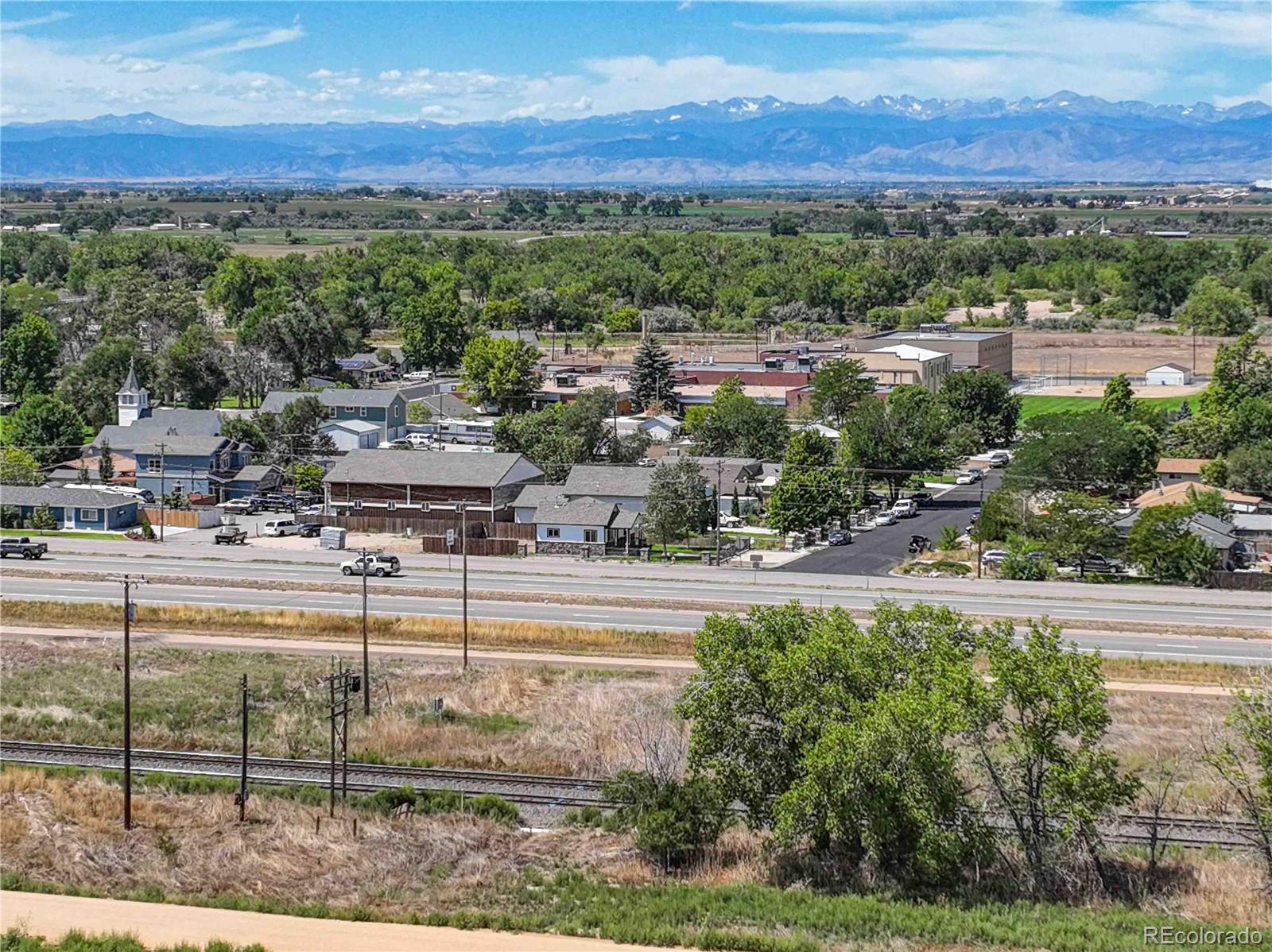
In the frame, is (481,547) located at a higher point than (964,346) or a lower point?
lower

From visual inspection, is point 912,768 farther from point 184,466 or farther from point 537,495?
point 184,466

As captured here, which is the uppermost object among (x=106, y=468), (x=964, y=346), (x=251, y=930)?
(x=964, y=346)

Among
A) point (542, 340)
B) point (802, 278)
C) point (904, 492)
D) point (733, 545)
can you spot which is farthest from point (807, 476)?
point (802, 278)

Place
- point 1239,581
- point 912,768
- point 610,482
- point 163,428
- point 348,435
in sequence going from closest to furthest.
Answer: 1. point 912,768
2. point 1239,581
3. point 610,482
4. point 163,428
5. point 348,435

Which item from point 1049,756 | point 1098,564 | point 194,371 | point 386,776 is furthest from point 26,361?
point 1049,756

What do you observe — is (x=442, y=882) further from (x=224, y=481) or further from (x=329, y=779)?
(x=224, y=481)

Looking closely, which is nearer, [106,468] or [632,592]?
[632,592]

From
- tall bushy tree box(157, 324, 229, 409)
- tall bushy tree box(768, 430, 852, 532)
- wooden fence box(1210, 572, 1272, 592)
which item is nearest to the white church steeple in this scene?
tall bushy tree box(157, 324, 229, 409)

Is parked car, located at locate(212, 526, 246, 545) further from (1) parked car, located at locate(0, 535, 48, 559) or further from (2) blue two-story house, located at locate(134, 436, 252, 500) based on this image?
(2) blue two-story house, located at locate(134, 436, 252, 500)
